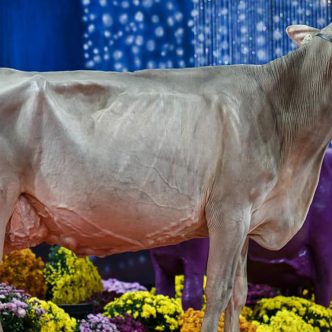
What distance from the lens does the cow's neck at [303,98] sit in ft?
9.10

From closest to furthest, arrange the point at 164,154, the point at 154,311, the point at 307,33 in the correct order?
1. the point at 164,154
2. the point at 307,33
3. the point at 154,311

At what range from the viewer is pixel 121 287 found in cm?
563

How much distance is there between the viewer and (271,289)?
569cm

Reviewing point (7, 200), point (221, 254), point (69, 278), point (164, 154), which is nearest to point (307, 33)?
point (164, 154)

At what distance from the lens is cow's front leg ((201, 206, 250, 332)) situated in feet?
8.62

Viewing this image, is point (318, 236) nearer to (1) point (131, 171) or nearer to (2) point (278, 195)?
(2) point (278, 195)

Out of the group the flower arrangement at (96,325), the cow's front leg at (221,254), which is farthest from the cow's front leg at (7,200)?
the flower arrangement at (96,325)

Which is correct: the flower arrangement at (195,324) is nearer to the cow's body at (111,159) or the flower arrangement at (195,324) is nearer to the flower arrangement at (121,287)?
the cow's body at (111,159)

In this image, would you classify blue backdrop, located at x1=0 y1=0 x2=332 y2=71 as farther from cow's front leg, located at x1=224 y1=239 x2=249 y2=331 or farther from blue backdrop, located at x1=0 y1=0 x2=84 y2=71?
cow's front leg, located at x1=224 y1=239 x2=249 y2=331

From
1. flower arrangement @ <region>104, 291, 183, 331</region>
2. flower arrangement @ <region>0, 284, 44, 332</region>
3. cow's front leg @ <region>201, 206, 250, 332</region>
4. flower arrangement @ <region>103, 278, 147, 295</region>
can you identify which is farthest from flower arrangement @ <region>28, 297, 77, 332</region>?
flower arrangement @ <region>103, 278, 147, 295</region>

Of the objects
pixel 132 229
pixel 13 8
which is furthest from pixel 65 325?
pixel 13 8

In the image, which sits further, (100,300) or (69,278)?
(100,300)

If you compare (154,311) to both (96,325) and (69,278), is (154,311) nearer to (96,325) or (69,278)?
(96,325)

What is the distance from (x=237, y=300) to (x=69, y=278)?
218 centimetres
